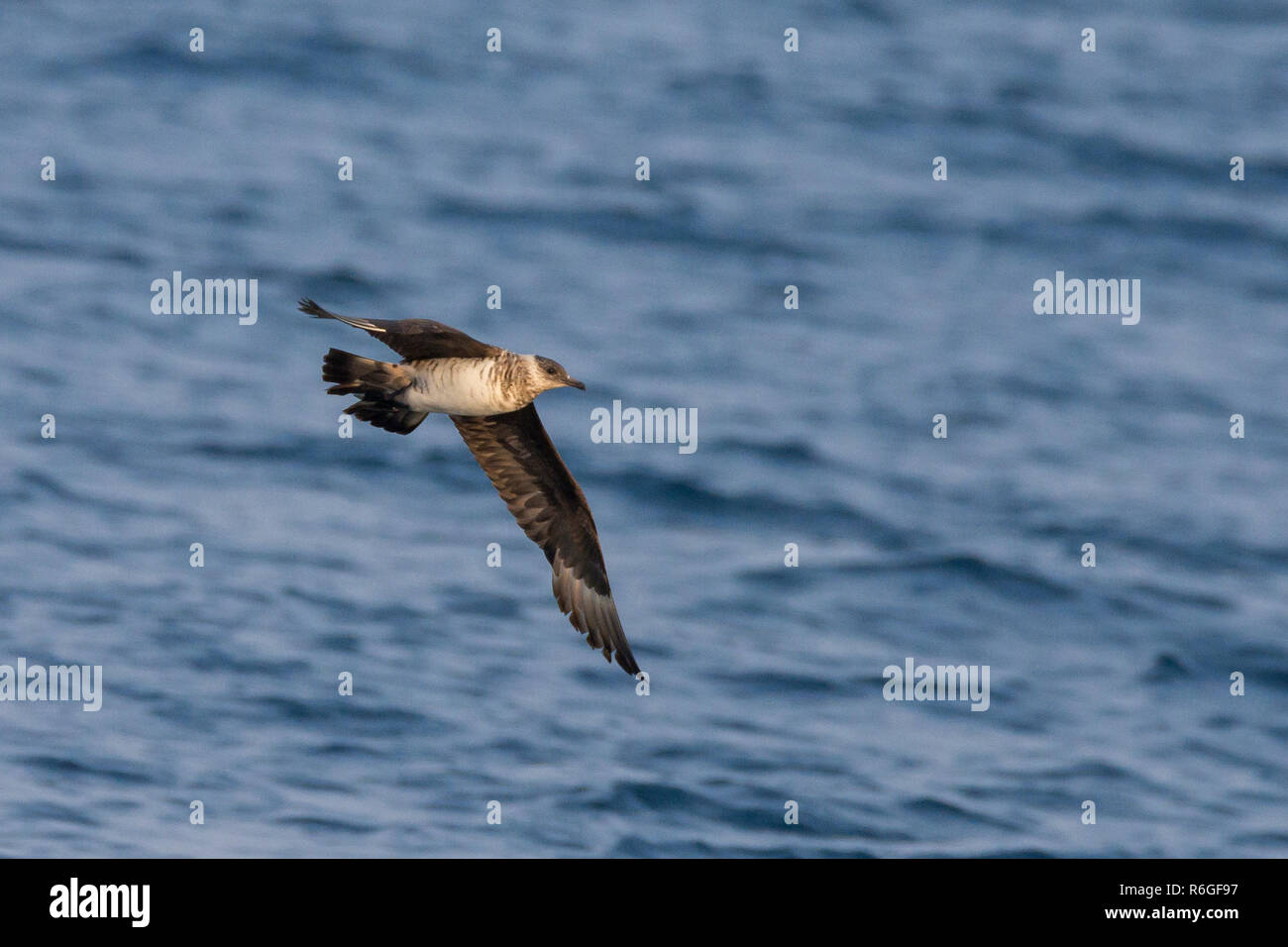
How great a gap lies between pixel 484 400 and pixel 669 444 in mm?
16053

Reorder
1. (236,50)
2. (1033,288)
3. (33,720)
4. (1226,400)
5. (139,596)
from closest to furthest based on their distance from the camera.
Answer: (33,720) < (139,596) < (1226,400) < (1033,288) < (236,50)

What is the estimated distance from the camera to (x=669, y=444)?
82.1ft

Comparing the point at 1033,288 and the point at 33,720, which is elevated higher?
the point at 1033,288

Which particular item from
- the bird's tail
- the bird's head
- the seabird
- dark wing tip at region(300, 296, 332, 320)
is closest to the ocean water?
the seabird

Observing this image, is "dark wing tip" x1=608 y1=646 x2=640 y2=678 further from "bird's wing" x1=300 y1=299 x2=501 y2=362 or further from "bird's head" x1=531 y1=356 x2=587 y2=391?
"bird's wing" x1=300 y1=299 x2=501 y2=362

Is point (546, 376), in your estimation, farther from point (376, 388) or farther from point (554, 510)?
point (554, 510)

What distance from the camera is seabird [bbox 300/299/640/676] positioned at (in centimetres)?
882

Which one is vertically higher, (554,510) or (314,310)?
(314,310)

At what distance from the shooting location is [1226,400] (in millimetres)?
28641

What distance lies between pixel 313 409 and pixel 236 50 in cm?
1135

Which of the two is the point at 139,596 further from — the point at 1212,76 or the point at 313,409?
the point at 1212,76

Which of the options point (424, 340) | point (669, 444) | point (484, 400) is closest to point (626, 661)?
point (484, 400)

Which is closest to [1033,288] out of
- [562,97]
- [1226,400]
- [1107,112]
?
[1226,400]

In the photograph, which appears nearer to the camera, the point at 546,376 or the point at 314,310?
the point at 314,310
